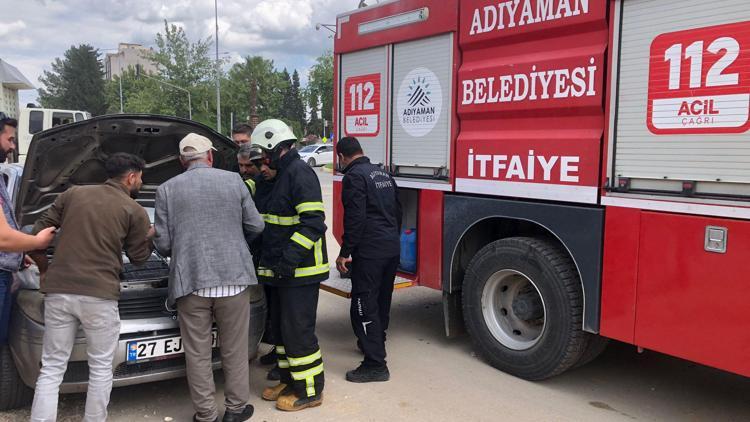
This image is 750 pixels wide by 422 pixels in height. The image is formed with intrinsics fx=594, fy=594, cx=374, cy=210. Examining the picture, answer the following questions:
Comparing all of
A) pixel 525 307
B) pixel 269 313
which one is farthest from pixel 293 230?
pixel 525 307

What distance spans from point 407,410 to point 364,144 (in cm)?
275

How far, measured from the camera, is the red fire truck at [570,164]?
3.24 m

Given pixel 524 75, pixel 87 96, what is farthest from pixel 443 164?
pixel 87 96

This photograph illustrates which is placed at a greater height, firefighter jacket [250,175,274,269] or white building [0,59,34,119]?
white building [0,59,34,119]

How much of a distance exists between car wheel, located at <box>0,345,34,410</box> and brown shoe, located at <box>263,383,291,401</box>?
148 centimetres

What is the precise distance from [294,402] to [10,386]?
1745 millimetres

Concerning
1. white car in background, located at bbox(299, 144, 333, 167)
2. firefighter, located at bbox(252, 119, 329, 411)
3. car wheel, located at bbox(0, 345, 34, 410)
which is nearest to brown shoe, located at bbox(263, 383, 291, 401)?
firefighter, located at bbox(252, 119, 329, 411)

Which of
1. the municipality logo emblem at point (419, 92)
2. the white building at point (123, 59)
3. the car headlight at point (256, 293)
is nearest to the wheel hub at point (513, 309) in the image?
the municipality logo emblem at point (419, 92)

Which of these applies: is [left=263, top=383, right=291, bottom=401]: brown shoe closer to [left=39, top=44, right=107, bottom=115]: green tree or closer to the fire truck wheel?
the fire truck wheel

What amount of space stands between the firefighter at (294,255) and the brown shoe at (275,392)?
0.01 metres

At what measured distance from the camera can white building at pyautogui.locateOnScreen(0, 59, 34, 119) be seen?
35.9m

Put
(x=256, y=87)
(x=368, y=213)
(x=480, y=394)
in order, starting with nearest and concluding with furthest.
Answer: (x=480, y=394) < (x=368, y=213) < (x=256, y=87)

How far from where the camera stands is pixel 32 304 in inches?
140

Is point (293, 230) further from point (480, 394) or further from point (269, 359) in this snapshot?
point (480, 394)
